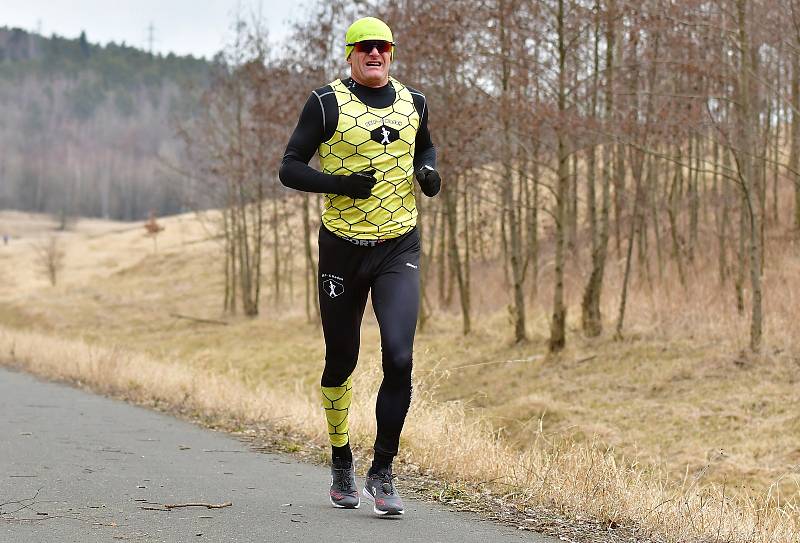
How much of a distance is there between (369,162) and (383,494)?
173cm

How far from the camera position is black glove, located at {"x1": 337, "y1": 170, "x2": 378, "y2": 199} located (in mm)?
5371

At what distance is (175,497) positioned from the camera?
597cm

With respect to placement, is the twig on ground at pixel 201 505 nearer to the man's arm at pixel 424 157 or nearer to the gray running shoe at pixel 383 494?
the gray running shoe at pixel 383 494

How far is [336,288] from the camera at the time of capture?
18.5ft

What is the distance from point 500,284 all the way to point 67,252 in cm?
5927

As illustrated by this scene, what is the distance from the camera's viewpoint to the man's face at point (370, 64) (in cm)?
556

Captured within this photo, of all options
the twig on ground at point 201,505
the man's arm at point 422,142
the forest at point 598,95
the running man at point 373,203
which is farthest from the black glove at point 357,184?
the forest at point 598,95

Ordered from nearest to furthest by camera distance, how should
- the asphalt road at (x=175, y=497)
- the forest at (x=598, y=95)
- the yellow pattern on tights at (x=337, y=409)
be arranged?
the asphalt road at (x=175, y=497) < the yellow pattern on tights at (x=337, y=409) < the forest at (x=598, y=95)

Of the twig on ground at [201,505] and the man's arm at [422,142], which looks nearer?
the twig on ground at [201,505]

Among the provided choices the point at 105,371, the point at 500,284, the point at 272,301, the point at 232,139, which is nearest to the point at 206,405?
the point at 105,371

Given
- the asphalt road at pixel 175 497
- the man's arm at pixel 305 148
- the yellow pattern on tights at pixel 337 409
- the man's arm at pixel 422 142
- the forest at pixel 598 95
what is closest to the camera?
the asphalt road at pixel 175 497

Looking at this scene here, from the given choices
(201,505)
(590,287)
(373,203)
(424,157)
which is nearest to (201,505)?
(201,505)

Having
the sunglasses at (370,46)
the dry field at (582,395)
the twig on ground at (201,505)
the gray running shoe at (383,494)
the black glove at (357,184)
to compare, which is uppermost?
the sunglasses at (370,46)

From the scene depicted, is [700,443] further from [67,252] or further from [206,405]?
[67,252]
